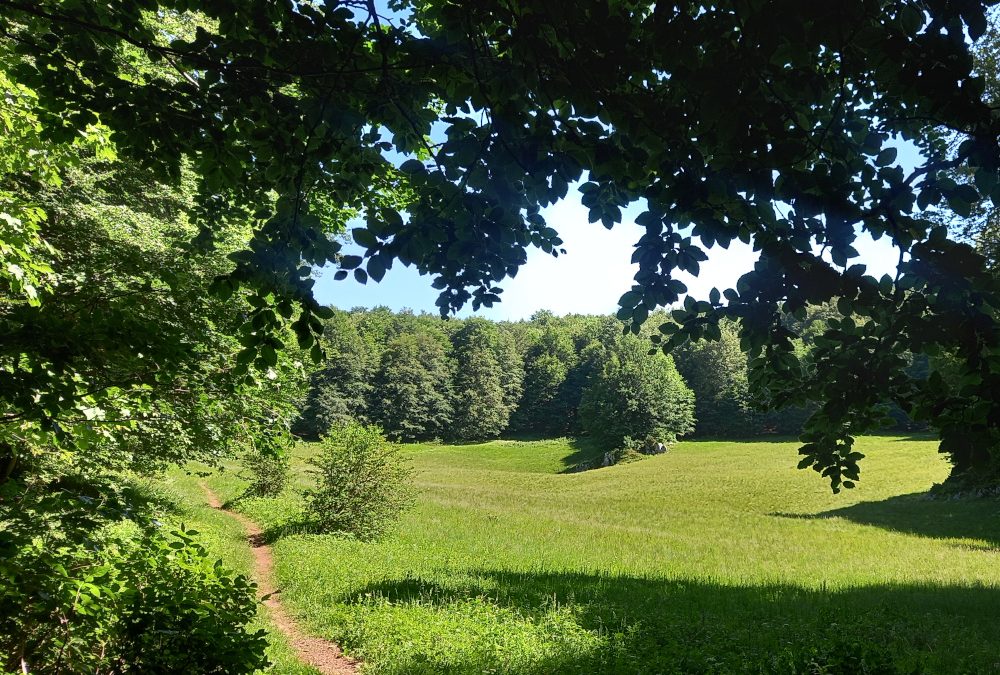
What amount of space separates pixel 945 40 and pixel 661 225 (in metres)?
1.19

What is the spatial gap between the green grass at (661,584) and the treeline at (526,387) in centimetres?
3025

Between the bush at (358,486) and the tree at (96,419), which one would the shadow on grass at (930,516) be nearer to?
the bush at (358,486)

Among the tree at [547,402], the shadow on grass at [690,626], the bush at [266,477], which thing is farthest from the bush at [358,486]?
the tree at [547,402]

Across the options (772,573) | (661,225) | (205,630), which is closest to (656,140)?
(661,225)

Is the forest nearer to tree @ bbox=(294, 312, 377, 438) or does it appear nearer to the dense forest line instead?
the dense forest line

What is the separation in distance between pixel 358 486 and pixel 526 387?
79609mm

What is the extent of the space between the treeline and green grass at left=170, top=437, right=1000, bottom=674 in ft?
99.2

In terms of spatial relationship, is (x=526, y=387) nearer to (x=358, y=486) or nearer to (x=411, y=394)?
(x=411, y=394)

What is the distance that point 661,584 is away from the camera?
12.8 m

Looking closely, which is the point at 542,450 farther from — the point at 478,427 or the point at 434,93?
the point at 434,93

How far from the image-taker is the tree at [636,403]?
5981cm

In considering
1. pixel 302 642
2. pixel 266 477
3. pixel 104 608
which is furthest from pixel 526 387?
pixel 104 608

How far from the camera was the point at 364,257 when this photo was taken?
2.63 meters

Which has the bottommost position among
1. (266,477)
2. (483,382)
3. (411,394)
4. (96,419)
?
(266,477)
